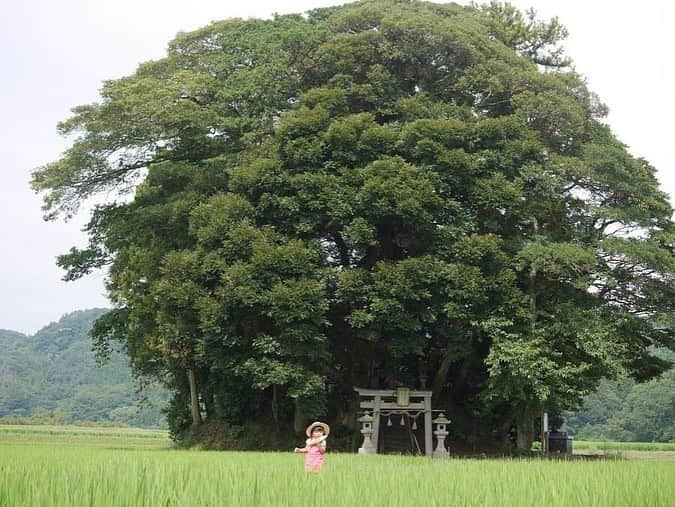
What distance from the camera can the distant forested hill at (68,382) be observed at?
6072cm

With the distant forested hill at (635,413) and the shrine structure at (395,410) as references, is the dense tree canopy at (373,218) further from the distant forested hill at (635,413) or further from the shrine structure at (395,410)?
the distant forested hill at (635,413)

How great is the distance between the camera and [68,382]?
69.8m

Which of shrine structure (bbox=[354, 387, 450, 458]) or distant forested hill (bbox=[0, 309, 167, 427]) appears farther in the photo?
distant forested hill (bbox=[0, 309, 167, 427])

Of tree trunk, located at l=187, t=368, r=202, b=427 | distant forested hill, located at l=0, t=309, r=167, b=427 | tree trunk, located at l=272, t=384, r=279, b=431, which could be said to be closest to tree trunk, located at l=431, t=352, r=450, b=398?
tree trunk, located at l=272, t=384, r=279, b=431

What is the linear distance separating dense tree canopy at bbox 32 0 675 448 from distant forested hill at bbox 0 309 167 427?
125 ft

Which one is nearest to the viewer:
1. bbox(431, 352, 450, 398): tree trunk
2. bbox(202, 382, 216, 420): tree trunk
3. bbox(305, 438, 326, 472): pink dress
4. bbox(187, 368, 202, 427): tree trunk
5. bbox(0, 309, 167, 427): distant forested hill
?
bbox(305, 438, 326, 472): pink dress

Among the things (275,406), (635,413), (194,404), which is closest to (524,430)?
(275,406)

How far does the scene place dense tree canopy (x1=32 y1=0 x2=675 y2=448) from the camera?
53.0ft

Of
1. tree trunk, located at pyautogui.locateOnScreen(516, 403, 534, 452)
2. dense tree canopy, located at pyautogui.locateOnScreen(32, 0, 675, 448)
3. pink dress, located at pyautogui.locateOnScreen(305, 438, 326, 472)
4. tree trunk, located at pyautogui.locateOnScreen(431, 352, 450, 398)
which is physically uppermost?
dense tree canopy, located at pyautogui.locateOnScreen(32, 0, 675, 448)

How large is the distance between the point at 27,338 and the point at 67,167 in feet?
242

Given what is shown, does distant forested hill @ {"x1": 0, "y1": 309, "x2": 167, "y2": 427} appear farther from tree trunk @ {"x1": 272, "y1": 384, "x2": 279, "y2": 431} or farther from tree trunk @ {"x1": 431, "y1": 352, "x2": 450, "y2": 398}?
tree trunk @ {"x1": 431, "y1": 352, "x2": 450, "y2": 398}

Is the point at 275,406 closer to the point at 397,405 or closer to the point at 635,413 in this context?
the point at 397,405

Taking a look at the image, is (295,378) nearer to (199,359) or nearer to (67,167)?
(199,359)

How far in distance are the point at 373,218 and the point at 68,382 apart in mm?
60820
